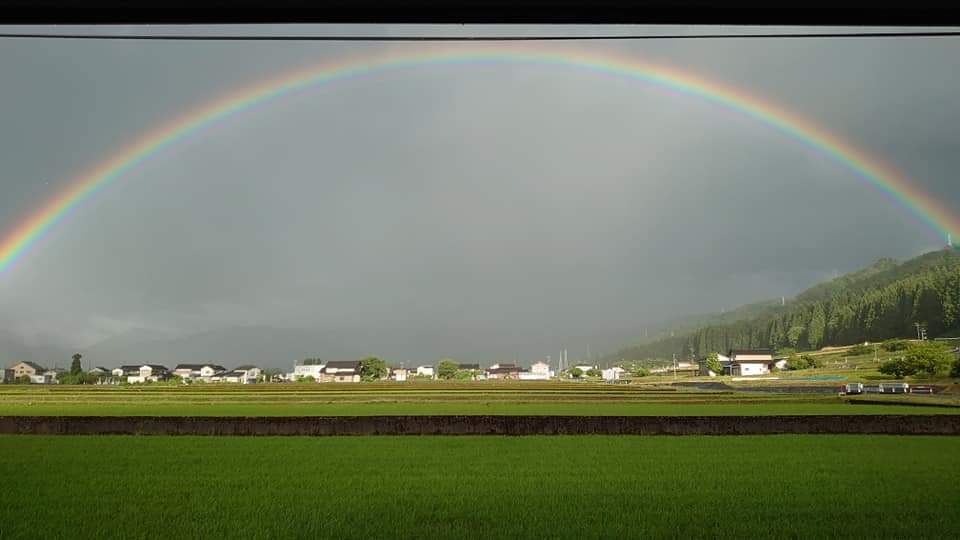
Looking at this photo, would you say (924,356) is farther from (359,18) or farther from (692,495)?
(359,18)

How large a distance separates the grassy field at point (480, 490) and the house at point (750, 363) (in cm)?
15604

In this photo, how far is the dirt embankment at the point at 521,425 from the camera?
963 inches

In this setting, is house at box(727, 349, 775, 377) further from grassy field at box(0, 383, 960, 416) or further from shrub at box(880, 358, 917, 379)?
grassy field at box(0, 383, 960, 416)

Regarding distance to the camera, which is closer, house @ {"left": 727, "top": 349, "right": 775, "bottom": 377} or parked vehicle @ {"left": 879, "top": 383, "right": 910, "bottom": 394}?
parked vehicle @ {"left": 879, "top": 383, "right": 910, "bottom": 394}

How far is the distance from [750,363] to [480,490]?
17692 centimetres

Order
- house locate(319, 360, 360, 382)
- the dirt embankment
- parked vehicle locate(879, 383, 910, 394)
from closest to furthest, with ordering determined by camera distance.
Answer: the dirt embankment
parked vehicle locate(879, 383, 910, 394)
house locate(319, 360, 360, 382)

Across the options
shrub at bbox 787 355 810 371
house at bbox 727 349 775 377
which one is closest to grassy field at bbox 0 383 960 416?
shrub at bbox 787 355 810 371

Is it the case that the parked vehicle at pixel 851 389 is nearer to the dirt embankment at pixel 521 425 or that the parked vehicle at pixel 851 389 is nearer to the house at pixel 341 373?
the dirt embankment at pixel 521 425

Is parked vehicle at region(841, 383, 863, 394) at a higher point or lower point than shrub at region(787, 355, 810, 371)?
higher

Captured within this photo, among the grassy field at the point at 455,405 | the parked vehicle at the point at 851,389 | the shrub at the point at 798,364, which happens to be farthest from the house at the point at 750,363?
the grassy field at the point at 455,405

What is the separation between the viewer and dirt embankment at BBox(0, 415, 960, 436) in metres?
24.5

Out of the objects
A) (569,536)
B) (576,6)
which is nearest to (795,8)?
(576,6)

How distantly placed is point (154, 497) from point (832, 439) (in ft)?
67.5

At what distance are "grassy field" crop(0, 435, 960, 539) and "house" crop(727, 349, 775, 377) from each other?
156 m
